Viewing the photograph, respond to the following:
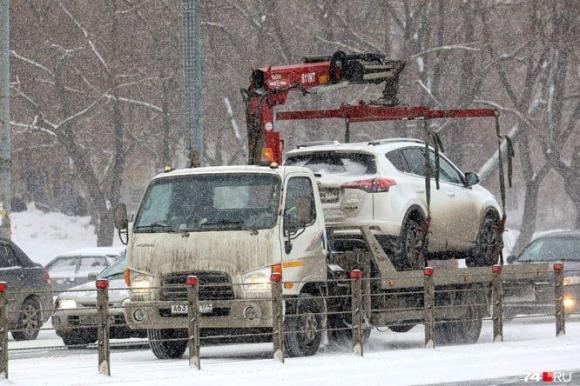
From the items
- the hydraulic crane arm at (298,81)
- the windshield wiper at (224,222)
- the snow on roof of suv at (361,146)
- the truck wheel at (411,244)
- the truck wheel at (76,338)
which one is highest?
the hydraulic crane arm at (298,81)

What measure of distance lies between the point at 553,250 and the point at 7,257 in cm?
1055

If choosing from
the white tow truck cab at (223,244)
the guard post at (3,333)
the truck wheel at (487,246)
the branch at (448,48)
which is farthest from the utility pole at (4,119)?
the branch at (448,48)

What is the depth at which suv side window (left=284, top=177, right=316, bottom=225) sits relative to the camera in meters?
20.2

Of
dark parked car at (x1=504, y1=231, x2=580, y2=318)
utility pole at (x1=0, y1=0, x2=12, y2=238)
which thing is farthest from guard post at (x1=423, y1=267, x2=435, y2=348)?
utility pole at (x1=0, y1=0, x2=12, y2=238)

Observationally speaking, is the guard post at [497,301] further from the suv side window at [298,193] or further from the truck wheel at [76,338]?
the truck wheel at [76,338]

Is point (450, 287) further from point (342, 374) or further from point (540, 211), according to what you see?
point (540, 211)

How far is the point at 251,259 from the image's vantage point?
64.5 feet

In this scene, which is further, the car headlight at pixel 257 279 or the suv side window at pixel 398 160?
the suv side window at pixel 398 160

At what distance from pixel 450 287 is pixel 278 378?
→ 656 cm

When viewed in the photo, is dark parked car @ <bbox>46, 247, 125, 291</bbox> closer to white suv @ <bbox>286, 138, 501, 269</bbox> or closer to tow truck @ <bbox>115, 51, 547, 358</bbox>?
white suv @ <bbox>286, 138, 501, 269</bbox>

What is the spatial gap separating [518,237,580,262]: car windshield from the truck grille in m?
12.3

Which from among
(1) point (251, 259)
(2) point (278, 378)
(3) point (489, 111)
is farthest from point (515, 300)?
(2) point (278, 378)

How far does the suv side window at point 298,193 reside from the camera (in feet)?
66.3

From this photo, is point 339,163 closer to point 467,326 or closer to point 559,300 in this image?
point 467,326
